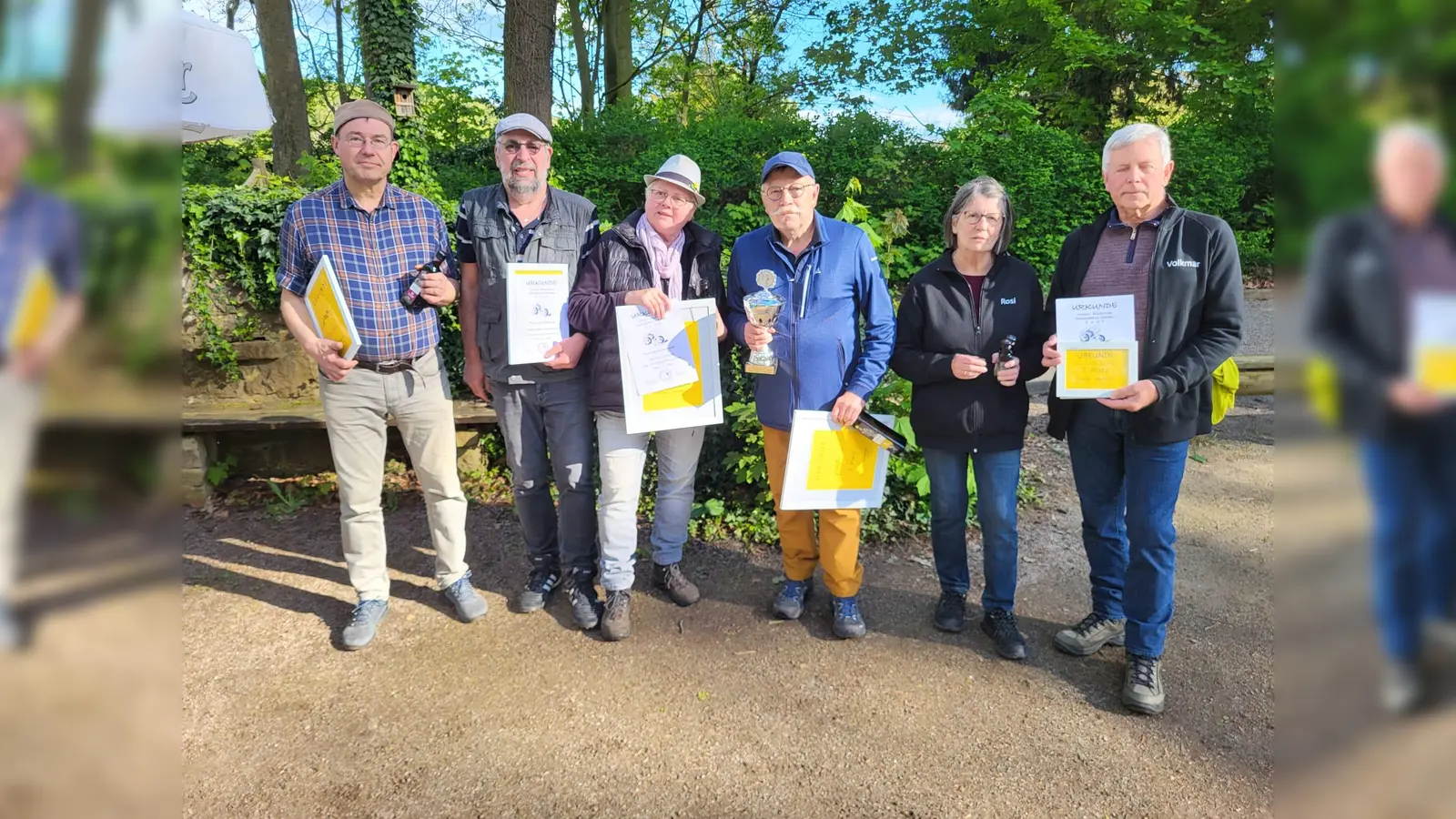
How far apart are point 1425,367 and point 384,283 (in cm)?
356

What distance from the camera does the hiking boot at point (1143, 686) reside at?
2973 millimetres

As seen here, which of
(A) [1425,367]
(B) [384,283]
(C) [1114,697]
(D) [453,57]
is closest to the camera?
(A) [1425,367]

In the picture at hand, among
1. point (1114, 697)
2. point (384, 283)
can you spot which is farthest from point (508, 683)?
point (1114, 697)

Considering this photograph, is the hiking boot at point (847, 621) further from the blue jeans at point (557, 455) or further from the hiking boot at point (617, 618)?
the blue jeans at point (557, 455)

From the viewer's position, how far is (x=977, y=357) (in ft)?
10.5

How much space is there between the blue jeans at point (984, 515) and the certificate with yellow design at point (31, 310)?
3.23 m

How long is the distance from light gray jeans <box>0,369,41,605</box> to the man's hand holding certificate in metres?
2.99

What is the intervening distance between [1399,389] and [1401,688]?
0.66 feet

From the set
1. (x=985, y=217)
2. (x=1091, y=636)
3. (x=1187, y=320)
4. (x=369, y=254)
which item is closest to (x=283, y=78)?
(x=369, y=254)

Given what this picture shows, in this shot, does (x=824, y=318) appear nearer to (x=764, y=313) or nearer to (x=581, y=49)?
(x=764, y=313)

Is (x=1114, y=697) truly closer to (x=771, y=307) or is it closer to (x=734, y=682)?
(x=734, y=682)

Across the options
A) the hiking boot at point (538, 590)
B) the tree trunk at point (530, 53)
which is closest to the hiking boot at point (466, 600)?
the hiking boot at point (538, 590)

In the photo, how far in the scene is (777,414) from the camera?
3.41m

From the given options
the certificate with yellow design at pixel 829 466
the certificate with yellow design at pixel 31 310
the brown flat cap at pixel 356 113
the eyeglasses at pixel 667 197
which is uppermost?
the brown flat cap at pixel 356 113
